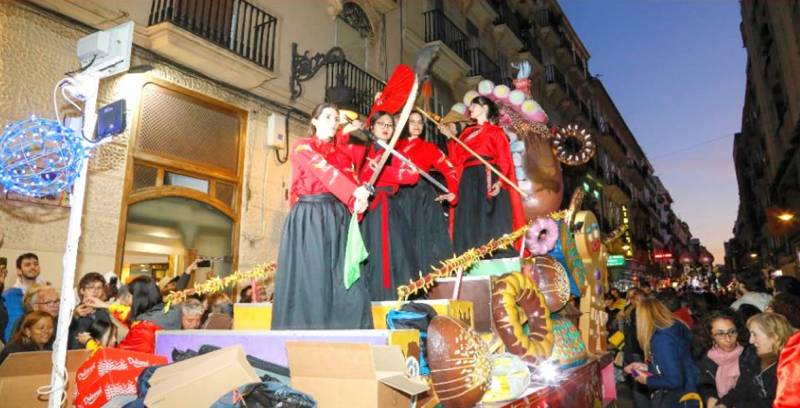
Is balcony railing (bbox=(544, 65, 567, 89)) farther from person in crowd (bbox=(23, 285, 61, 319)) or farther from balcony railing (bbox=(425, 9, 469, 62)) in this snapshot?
person in crowd (bbox=(23, 285, 61, 319))

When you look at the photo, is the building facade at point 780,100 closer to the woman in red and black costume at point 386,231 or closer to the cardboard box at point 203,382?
the woman in red and black costume at point 386,231

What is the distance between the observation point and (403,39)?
41.5ft

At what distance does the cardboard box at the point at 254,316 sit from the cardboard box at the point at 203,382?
1458 mm

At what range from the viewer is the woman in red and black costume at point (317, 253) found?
337cm

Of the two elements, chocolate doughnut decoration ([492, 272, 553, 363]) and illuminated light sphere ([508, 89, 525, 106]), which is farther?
illuminated light sphere ([508, 89, 525, 106])

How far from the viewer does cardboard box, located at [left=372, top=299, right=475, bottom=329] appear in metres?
3.00

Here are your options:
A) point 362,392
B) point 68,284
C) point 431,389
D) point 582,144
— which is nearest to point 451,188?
point 582,144

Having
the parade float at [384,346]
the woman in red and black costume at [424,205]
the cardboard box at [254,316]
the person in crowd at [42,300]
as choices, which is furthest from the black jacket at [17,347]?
the woman in red and black costume at [424,205]

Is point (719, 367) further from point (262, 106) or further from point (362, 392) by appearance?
point (262, 106)

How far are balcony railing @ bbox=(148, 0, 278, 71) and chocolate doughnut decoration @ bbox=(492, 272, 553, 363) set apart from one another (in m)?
5.98

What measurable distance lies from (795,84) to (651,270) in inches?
1020

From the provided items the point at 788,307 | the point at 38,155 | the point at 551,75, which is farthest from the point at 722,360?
the point at 551,75

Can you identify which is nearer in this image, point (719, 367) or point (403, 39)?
point (719, 367)

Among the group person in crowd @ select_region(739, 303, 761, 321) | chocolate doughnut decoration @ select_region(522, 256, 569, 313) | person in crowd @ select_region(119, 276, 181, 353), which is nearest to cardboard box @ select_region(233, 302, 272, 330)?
person in crowd @ select_region(119, 276, 181, 353)
